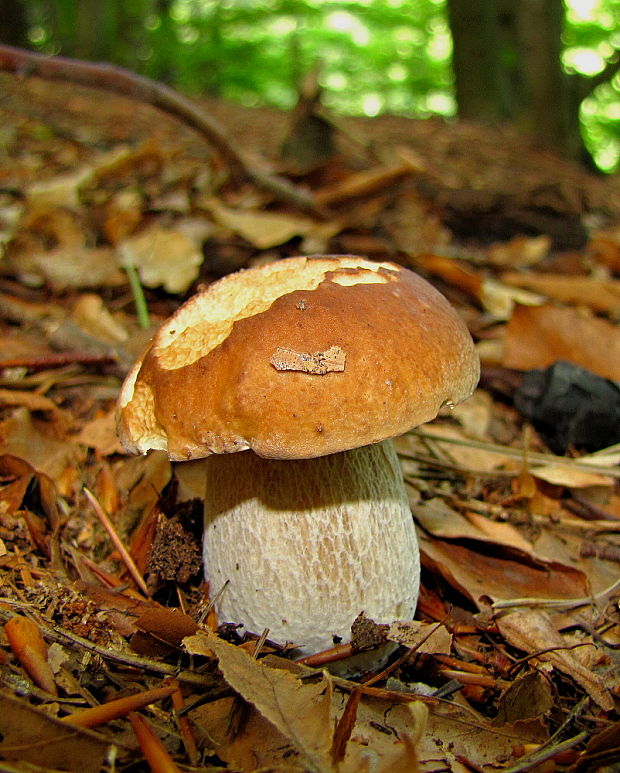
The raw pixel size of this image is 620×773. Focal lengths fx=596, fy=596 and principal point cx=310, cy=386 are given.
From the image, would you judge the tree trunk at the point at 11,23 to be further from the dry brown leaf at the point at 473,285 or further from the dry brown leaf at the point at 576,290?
the dry brown leaf at the point at 576,290

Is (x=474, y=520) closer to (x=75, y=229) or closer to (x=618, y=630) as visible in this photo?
(x=618, y=630)

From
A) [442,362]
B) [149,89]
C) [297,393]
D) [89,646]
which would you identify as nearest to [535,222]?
[149,89]

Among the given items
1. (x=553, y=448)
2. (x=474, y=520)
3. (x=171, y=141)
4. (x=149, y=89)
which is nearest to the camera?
(x=474, y=520)

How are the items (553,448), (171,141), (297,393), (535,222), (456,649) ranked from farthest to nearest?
1. (171,141)
2. (535,222)
3. (553,448)
4. (456,649)
5. (297,393)

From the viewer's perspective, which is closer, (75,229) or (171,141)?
(75,229)

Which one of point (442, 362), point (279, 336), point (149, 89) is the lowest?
point (442, 362)

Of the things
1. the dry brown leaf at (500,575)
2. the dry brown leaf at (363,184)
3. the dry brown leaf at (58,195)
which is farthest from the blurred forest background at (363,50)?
the dry brown leaf at (500,575)

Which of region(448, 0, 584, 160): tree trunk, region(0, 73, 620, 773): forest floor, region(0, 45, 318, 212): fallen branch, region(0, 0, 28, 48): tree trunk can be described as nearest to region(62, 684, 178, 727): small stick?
region(0, 73, 620, 773): forest floor

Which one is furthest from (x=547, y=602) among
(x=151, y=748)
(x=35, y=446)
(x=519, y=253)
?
(x=519, y=253)
